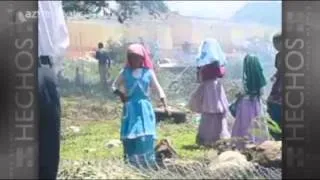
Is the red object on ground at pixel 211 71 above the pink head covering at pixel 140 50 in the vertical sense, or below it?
below

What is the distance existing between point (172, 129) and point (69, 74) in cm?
61

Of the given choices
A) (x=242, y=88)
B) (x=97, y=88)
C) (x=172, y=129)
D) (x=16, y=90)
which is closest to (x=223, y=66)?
(x=242, y=88)

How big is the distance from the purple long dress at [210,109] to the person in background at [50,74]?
2.36 ft

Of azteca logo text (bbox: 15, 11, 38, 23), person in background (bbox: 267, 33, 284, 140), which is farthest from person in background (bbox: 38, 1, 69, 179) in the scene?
person in background (bbox: 267, 33, 284, 140)

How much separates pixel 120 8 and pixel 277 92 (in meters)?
0.92

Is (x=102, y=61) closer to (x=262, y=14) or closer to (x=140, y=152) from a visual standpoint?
(x=140, y=152)

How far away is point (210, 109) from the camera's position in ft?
11.4

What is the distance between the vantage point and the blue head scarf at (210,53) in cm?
342

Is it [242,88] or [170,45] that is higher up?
[170,45]

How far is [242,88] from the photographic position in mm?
3465

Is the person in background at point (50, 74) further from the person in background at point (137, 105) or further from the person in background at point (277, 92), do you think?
the person in background at point (277, 92)

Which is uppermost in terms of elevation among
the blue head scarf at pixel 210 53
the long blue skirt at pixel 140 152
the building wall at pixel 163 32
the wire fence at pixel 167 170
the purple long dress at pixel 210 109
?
the building wall at pixel 163 32

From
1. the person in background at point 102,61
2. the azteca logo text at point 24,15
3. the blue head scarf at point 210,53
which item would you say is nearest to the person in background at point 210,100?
the blue head scarf at point 210,53

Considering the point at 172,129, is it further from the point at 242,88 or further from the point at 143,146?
the point at 242,88
